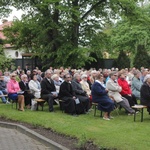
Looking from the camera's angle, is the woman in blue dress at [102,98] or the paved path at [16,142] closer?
the paved path at [16,142]

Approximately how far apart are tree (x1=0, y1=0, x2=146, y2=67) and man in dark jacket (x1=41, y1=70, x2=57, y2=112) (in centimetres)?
1341

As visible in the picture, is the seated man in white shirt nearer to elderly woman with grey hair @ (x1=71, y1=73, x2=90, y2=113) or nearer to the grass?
the grass

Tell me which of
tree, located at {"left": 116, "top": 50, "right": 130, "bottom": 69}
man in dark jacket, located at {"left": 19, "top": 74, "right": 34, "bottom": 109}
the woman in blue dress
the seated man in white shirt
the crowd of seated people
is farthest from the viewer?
tree, located at {"left": 116, "top": 50, "right": 130, "bottom": 69}

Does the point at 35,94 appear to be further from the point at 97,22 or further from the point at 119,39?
the point at 119,39

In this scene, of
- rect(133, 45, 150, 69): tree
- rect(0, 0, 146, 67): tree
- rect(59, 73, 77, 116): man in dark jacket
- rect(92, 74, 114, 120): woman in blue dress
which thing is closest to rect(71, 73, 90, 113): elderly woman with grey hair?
rect(59, 73, 77, 116): man in dark jacket

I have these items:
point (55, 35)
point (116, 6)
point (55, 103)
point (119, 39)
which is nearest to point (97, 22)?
point (116, 6)

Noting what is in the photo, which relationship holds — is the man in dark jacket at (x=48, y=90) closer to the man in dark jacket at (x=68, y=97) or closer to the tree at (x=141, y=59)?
the man in dark jacket at (x=68, y=97)

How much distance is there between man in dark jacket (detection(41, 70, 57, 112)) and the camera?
1404 cm

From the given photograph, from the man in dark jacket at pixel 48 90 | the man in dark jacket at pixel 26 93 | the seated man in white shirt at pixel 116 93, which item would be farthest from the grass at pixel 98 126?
the man in dark jacket at pixel 26 93

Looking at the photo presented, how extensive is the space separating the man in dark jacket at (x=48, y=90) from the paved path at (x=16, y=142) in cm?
321

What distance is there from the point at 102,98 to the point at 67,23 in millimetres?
17443

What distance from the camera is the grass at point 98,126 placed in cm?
896

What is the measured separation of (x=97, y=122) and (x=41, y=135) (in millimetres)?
2415

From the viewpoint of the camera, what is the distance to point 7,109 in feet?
47.4
